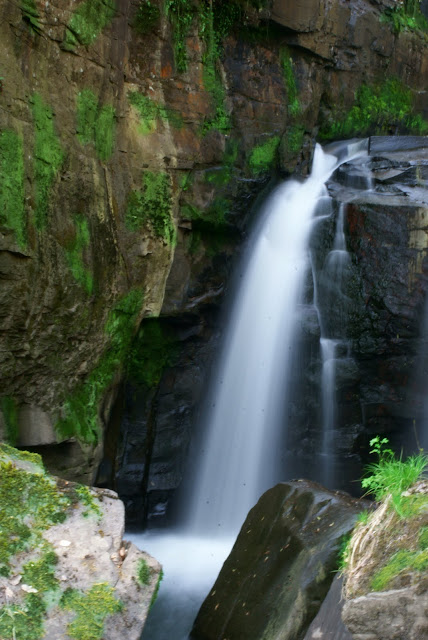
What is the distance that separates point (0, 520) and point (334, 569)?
215 centimetres

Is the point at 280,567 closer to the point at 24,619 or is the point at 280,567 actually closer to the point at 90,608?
the point at 90,608

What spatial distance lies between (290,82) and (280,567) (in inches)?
285

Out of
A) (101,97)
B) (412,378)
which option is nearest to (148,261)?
(101,97)

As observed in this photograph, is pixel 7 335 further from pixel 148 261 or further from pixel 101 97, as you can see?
pixel 101 97

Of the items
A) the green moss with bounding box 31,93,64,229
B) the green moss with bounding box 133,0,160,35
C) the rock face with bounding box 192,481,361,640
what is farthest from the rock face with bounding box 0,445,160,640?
the green moss with bounding box 133,0,160,35

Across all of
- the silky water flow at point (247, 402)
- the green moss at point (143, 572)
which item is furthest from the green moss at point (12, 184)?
the silky water flow at point (247, 402)

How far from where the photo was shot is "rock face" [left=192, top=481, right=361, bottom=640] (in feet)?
13.4

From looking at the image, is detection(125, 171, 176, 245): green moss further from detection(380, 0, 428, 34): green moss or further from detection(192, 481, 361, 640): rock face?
detection(380, 0, 428, 34): green moss

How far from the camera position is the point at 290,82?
30.7 ft

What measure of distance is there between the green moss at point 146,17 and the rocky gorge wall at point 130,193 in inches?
0.7

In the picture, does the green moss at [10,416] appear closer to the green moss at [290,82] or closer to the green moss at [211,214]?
the green moss at [211,214]

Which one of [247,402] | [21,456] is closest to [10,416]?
[21,456]

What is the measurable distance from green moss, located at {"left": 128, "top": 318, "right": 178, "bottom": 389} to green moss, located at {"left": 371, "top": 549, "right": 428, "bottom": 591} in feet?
15.8

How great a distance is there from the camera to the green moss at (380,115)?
11195 millimetres
